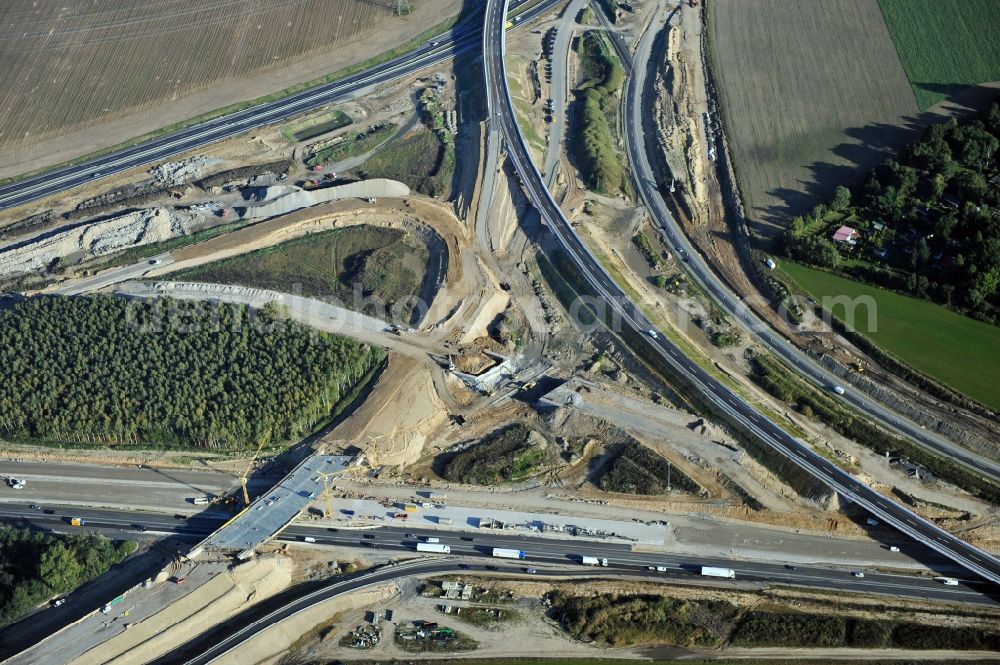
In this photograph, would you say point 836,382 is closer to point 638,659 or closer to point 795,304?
point 795,304

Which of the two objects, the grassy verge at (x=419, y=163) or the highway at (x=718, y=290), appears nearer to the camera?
the highway at (x=718, y=290)

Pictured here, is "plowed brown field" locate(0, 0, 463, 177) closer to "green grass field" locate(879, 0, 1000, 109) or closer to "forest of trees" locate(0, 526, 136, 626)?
"green grass field" locate(879, 0, 1000, 109)

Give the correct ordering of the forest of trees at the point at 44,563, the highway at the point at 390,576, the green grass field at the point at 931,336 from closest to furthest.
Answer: the highway at the point at 390,576 → the forest of trees at the point at 44,563 → the green grass field at the point at 931,336

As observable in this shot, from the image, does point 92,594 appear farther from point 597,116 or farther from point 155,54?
point 155,54

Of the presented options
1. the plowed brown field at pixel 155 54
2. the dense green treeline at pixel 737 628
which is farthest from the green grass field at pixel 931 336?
the plowed brown field at pixel 155 54

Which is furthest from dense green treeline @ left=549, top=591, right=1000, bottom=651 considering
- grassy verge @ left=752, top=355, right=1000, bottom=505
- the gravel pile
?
the gravel pile

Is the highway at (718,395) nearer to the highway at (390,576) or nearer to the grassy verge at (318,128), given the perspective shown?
the highway at (390,576)
